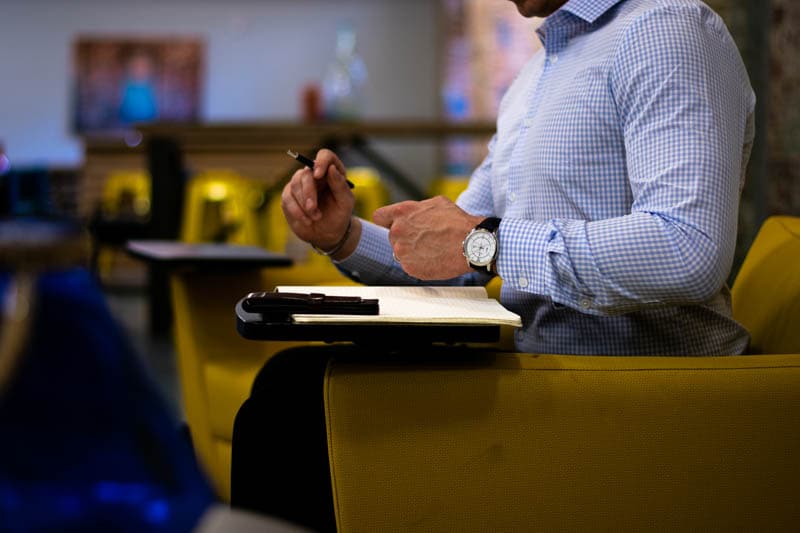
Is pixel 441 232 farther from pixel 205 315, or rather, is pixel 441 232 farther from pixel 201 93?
pixel 201 93

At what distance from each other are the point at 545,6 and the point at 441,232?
0.43m

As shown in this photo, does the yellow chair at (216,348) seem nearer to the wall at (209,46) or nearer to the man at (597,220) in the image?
the man at (597,220)

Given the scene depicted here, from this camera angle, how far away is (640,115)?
1.09m

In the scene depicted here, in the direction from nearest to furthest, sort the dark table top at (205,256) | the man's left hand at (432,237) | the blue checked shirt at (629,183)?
1. the blue checked shirt at (629,183)
2. the man's left hand at (432,237)
3. the dark table top at (205,256)

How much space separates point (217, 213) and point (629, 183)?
4313 millimetres

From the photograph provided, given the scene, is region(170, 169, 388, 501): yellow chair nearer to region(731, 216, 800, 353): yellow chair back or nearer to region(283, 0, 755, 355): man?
region(283, 0, 755, 355): man

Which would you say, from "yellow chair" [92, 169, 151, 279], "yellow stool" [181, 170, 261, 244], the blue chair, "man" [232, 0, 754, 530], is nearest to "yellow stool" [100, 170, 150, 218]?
"yellow chair" [92, 169, 151, 279]

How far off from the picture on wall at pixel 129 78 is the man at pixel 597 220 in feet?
34.0

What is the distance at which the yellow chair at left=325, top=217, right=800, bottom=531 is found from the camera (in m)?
0.96

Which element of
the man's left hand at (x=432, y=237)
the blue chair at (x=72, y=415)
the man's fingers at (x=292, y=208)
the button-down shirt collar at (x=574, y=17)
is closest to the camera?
the blue chair at (x=72, y=415)

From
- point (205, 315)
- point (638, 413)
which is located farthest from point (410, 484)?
point (205, 315)

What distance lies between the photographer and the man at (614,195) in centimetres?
101

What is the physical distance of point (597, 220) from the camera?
1.11 meters

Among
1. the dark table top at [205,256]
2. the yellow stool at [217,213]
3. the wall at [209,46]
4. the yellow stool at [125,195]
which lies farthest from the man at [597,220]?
the wall at [209,46]
